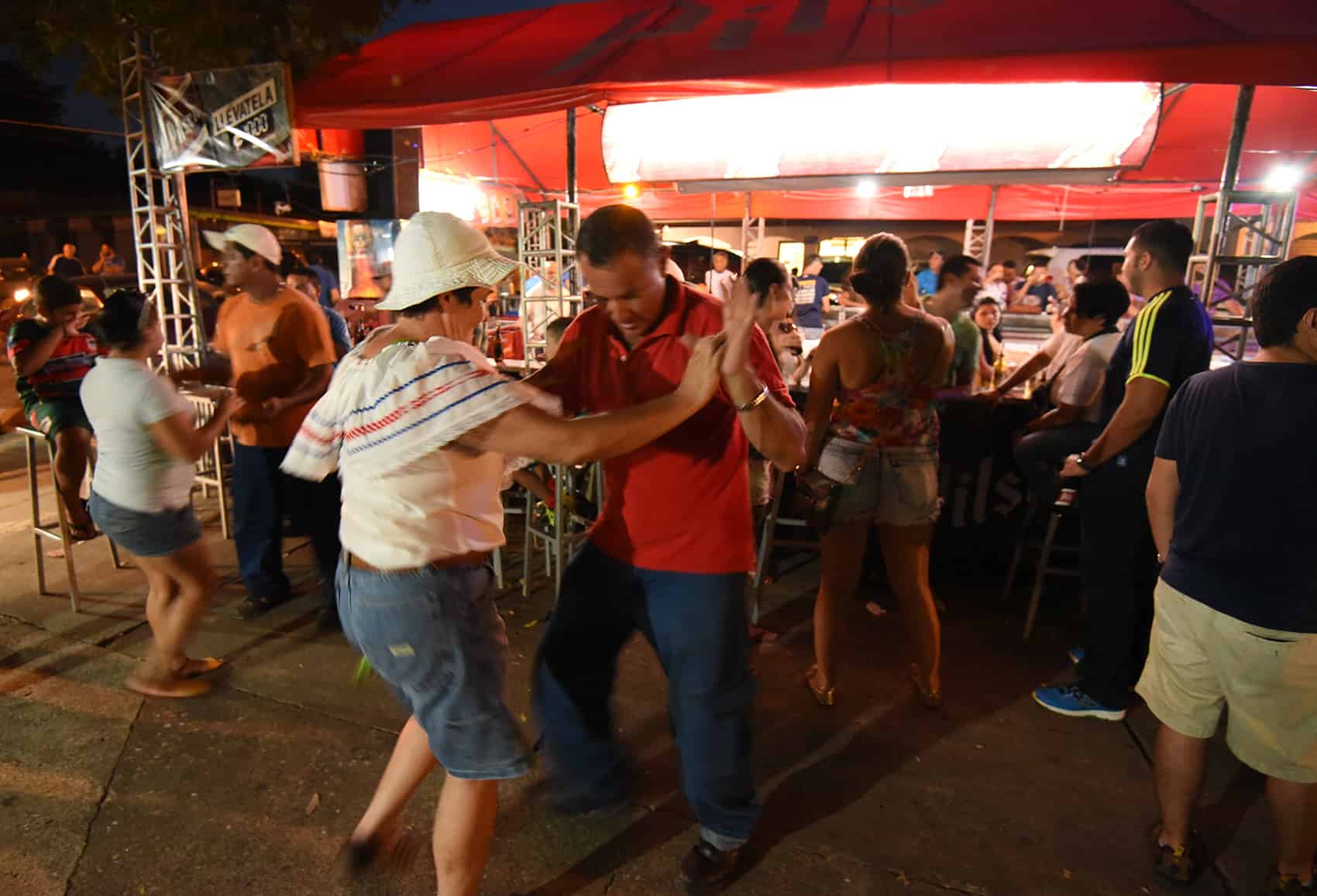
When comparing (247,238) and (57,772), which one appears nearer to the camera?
(57,772)

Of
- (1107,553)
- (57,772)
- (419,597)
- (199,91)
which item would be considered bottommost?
(57,772)

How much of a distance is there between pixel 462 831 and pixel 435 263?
1.50 metres

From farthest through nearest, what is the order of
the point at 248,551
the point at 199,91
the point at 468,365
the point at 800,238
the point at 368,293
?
the point at 800,238, the point at 368,293, the point at 199,91, the point at 248,551, the point at 468,365

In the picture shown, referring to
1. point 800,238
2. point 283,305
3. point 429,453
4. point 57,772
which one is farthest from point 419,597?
point 800,238

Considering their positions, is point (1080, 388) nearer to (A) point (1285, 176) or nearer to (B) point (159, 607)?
(B) point (159, 607)

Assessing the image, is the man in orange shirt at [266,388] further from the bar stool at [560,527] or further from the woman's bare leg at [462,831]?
the woman's bare leg at [462,831]

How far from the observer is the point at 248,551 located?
423 cm

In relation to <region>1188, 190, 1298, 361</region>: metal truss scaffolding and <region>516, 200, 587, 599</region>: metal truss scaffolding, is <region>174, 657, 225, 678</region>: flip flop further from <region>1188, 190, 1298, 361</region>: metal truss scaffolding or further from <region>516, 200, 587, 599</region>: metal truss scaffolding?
<region>1188, 190, 1298, 361</region>: metal truss scaffolding

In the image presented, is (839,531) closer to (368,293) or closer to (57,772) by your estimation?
(57,772)

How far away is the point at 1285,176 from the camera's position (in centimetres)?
821

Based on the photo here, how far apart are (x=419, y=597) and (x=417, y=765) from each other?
0.65m

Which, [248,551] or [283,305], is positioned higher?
[283,305]

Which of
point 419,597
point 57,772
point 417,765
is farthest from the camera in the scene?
point 57,772

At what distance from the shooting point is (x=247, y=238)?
3781mm
